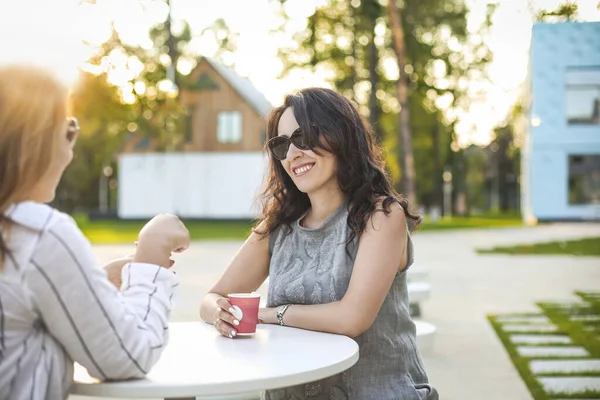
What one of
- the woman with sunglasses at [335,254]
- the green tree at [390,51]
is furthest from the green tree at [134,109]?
the woman with sunglasses at [335,254]

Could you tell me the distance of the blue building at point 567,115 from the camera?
28.3 ft

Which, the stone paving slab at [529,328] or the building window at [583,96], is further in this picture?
the building window at [583,96]

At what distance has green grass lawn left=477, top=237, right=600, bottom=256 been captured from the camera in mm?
18969

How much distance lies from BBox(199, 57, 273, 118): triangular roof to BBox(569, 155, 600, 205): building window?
27.1m

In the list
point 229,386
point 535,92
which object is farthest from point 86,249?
point 535,92

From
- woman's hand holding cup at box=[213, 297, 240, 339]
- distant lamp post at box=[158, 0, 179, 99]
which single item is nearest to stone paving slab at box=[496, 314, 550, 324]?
woman's hand holding cup at box=[213, 297, 240, 339]

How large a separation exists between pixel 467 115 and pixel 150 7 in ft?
82.1

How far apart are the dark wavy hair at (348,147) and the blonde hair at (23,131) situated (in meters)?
1.27

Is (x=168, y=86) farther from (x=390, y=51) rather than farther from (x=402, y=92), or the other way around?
(x=390, y=51)

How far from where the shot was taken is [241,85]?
147 ft

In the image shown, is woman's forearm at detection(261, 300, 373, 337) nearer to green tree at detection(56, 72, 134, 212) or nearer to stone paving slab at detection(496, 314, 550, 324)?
stone paving slab at detection(496, 314, 550, 324)

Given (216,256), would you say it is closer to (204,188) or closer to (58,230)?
(58,230)

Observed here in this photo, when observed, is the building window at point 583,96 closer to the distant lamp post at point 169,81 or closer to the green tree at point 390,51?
the green tree at point 390,51

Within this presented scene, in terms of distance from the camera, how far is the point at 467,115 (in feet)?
141
